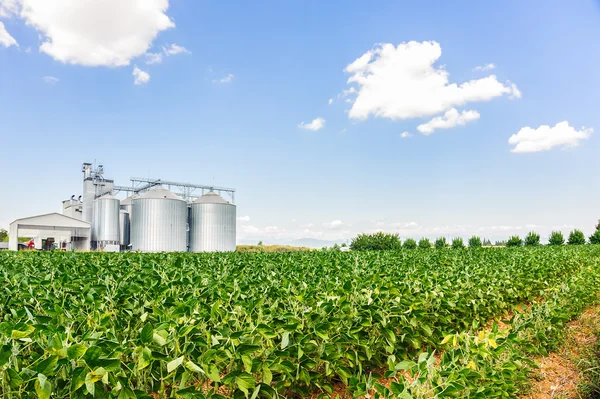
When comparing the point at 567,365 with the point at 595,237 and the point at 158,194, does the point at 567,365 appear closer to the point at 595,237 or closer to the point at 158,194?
the point at 158,194

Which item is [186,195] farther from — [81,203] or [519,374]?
[519,374]

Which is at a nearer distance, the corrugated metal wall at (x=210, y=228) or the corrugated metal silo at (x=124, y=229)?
the corrugated metal wall at (x=210, y=228)

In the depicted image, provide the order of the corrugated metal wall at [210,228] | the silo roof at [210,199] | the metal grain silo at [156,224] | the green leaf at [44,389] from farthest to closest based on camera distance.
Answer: the silo roof at [210,199], the corrugated metal wall at [210,228], the metal grain silo at [156,224], the green leaf at [44,389]

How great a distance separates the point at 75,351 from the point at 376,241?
36673 millimetres

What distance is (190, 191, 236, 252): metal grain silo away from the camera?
33.5m

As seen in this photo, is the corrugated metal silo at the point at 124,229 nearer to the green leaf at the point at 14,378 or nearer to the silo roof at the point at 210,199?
the silo roof at the point at 210,199

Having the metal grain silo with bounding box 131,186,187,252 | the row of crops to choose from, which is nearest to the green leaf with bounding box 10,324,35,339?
the row of crops

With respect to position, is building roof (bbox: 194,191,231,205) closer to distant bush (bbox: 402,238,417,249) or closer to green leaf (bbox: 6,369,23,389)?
distant bush (bbox: 402,238,417,249)

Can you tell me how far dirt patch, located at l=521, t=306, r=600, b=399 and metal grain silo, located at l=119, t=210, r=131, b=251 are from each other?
34887mm

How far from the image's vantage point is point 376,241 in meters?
37.5

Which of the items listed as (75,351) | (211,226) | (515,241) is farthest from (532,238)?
(75,351)

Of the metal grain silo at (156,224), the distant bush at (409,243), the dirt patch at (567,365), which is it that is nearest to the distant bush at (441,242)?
the distant bush at (409,243)

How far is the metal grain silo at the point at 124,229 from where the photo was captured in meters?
35.2

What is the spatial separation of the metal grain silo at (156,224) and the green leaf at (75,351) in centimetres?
3132
